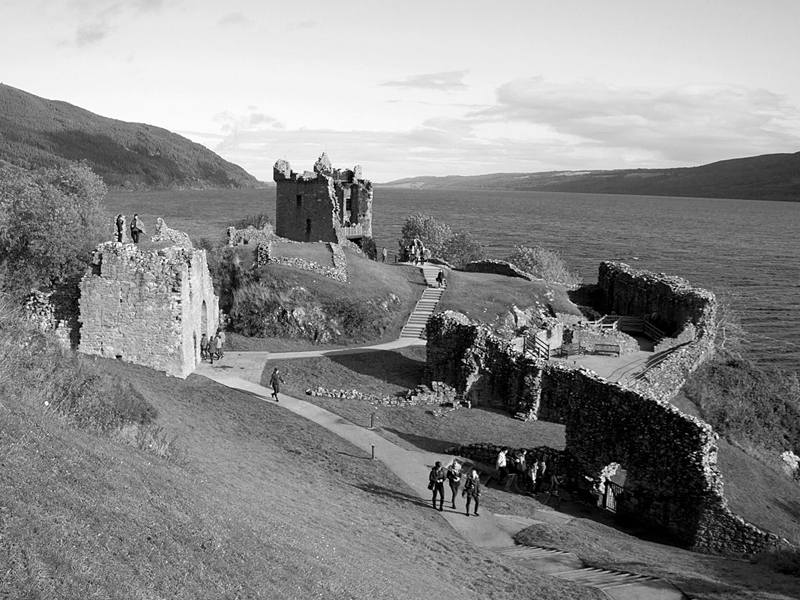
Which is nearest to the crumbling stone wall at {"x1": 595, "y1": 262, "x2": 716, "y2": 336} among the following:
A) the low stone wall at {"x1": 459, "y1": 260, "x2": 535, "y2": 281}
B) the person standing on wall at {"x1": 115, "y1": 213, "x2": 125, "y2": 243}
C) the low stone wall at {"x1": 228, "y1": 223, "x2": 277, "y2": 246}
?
the low stone wall at {"x1": 459, "y1": 260, "x2": 535, "y2": 281}

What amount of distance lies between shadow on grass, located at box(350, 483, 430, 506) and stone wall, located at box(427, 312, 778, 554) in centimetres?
664

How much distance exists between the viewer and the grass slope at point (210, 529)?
8.71 m

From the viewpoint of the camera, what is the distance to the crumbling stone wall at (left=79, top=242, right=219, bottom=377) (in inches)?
1147

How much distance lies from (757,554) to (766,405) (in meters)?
26.7

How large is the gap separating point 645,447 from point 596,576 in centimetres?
710

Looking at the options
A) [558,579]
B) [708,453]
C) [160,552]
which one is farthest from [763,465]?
[160,552]

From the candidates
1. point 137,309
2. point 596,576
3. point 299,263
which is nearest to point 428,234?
point 299,263

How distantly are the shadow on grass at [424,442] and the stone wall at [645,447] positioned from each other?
4.66 m

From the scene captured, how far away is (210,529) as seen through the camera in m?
11.5

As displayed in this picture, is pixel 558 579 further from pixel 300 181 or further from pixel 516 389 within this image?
pixel 300 181

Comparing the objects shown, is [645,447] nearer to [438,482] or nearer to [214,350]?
[438,482]

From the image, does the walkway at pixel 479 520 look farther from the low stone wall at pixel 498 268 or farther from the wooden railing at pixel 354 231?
the wooden railing at pixel 354 231

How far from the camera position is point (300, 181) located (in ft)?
228

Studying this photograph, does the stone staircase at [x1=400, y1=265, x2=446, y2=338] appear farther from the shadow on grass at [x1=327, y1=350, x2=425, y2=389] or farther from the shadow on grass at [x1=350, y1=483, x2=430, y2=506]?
the shadow on grass at [x1=350, y1=483, x2=430, y2=506]
